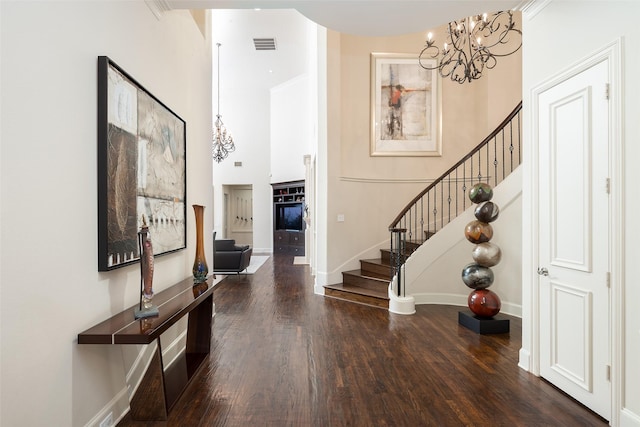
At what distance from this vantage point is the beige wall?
260 inches

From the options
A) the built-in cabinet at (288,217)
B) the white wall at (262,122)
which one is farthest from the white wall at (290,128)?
the built-in cabinet at (288,217)

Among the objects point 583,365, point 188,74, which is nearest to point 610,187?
point 583,365

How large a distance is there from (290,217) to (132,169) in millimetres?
10429

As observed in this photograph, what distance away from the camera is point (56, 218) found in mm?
1862

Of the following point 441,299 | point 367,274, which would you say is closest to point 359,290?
point 367,274

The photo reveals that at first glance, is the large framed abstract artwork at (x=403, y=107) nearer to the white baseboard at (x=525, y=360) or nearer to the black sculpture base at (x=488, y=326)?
the black sculpture base at (x=488, y=326)

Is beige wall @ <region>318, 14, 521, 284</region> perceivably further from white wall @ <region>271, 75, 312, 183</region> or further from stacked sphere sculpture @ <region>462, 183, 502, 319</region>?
white wall @ <region>271, 75, 312, 183</region>

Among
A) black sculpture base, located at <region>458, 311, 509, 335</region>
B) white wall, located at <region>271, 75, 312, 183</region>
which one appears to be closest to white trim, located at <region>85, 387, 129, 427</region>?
black sculpture base, located at <region>458, 311, 509, 335</region>

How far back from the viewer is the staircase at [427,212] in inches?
216

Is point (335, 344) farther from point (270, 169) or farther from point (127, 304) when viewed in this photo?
point (270, 169)

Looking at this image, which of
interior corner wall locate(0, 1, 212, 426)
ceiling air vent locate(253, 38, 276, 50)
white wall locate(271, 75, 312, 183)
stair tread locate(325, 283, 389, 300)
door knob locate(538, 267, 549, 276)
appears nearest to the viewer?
interior corner wall locate(0, 1, 212, 426)

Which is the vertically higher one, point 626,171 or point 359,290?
point 626,171

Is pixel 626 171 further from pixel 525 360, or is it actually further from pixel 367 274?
pixel 367 274

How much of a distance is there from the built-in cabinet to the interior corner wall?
32.3 feet
